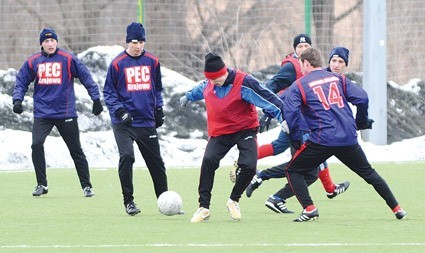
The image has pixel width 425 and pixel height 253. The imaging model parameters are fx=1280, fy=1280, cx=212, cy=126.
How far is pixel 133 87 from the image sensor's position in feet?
44.7

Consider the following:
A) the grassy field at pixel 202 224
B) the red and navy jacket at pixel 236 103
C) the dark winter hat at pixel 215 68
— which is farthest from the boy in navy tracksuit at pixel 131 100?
the dark winter hat at pixel 215 68

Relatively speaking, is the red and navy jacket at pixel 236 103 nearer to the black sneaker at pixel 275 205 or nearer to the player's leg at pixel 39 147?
the black sneaker at pixel 275 205

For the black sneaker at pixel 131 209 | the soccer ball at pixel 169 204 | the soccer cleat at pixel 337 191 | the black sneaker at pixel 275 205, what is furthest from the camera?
the soccer cleat at pixel 337 191

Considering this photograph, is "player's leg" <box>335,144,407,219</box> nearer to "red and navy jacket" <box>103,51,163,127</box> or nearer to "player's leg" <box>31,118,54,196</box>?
"red and navy jacket" <box>103,51,163,127</box>

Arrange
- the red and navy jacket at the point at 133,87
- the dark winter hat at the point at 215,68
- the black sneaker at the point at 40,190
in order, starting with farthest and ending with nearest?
the black sneaker at the point at 40,190 → the red and navy jacket at the point at 133,87 → the dark winter hat at the point at 215,68

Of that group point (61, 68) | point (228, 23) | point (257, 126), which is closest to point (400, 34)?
point (228, 23)

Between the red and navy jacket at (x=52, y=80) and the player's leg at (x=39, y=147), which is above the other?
the red and navy jacket at (x=52, y=80)

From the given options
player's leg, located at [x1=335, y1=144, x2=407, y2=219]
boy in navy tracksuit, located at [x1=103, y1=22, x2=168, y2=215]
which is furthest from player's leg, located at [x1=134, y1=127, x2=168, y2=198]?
player's leg, located at [x1=335, y1=144, x2=407, y2=219]

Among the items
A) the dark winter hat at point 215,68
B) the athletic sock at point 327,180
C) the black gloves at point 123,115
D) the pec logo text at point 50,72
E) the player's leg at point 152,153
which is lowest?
the athletic sock at point 327,180

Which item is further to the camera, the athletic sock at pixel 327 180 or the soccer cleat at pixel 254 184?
the athletic sock at pixel 327 180

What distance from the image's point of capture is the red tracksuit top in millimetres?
12531

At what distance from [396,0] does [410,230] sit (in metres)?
15.5

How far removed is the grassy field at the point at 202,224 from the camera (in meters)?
10.5

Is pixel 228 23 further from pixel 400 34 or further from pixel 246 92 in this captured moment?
pixel 246 92
